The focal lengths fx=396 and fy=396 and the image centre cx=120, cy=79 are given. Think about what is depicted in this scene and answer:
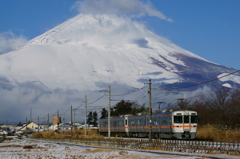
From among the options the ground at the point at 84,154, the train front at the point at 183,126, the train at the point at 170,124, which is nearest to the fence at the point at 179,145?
the ground at the point at 84,154

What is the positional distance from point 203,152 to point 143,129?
22494 millimetres

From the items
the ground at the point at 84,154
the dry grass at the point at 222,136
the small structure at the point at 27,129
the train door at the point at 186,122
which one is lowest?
the small structure at the point at 27,129

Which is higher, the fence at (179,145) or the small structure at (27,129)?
the fence at (179,145)

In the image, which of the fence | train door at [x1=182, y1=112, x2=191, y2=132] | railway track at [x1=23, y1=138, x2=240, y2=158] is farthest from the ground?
train door at [x1=182, y1=112, x2=191, y2=132]

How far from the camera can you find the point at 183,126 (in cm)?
4175

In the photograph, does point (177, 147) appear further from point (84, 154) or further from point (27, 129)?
point (27, 129)

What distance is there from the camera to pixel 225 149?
26.1 m

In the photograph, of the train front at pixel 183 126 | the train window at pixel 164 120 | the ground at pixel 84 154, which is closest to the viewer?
the ground at pixel 84 154

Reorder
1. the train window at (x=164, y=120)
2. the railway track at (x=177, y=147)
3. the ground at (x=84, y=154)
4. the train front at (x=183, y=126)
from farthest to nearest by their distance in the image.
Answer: the train window at (x=164, y=120) → the train front at (x=183, y=126) → the ground at (x=84, y=154) → the railway track at (x=177, y=147)

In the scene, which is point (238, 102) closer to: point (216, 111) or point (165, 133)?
point (216, 111)

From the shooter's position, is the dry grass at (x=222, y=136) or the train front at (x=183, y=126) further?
the train front at (x=183, y=126)

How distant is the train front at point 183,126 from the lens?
4156 cm

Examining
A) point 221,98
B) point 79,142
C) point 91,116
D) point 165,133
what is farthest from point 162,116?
point 91,116

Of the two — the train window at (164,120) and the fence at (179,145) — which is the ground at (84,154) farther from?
the train window at (164,120)
